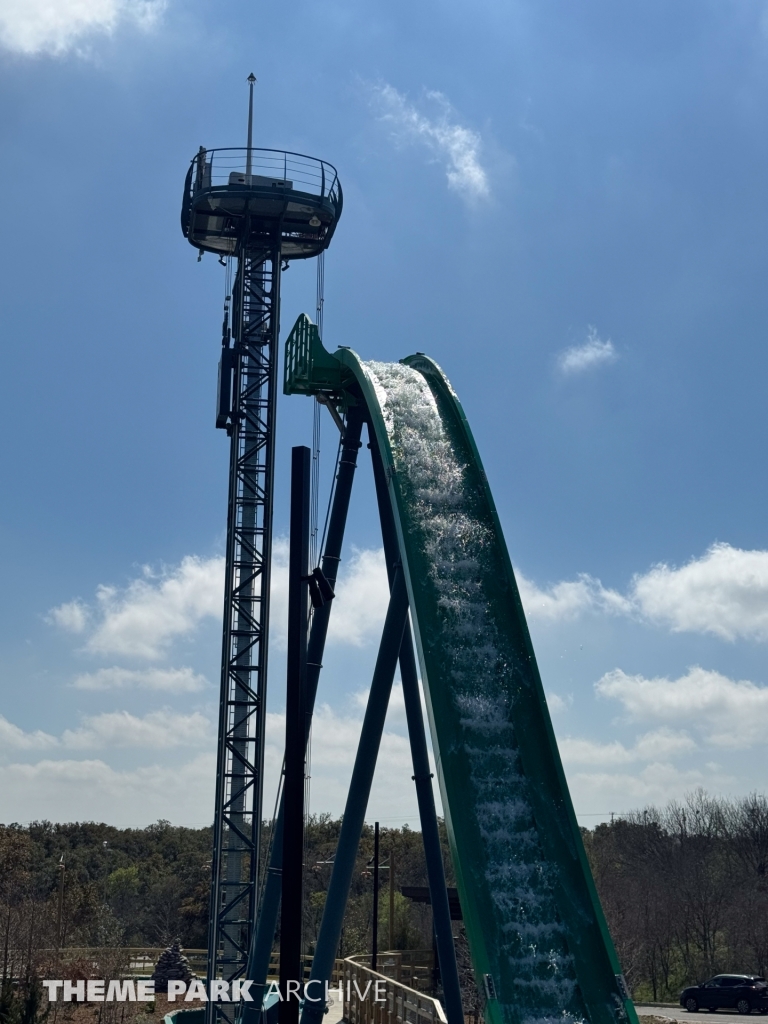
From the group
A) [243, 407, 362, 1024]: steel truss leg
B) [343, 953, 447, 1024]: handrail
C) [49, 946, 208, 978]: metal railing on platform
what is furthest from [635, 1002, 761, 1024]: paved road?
[243, 407, 362, 1024]: steel truss leg

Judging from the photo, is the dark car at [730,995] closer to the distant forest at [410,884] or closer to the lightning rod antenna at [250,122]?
the distant forest at [410,884]

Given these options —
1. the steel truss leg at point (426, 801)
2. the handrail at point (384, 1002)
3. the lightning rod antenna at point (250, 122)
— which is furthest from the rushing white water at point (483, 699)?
the lightning rod antenna at point (250, 122)

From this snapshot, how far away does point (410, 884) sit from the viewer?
59.9 metres

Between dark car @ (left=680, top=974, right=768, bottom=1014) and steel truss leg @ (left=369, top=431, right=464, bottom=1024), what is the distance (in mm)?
22294

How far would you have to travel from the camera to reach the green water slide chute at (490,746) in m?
10.3

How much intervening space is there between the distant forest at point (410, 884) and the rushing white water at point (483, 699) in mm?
24106

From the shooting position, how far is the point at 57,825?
8044cm

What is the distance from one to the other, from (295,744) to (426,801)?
5590 millimetres

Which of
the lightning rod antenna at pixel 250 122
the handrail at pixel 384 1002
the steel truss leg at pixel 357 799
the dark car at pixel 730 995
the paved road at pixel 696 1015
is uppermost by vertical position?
the lightning rod antenna at pixel 250 122

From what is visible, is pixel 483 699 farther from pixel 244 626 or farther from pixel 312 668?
pixel 244 626

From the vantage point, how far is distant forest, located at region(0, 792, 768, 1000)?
45781 mm

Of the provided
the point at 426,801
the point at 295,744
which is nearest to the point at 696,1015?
the point at 426,801

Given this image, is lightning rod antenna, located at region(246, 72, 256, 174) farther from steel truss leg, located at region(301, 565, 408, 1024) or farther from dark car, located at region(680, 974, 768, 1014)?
dark car, located at region(680, 974, 768, 1014)

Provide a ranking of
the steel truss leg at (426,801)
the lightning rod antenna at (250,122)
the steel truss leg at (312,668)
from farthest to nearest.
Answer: the lightning rod antenna at (250,122) < the steel truss leg at (426,801) < the steel truss leg at (312,668)
